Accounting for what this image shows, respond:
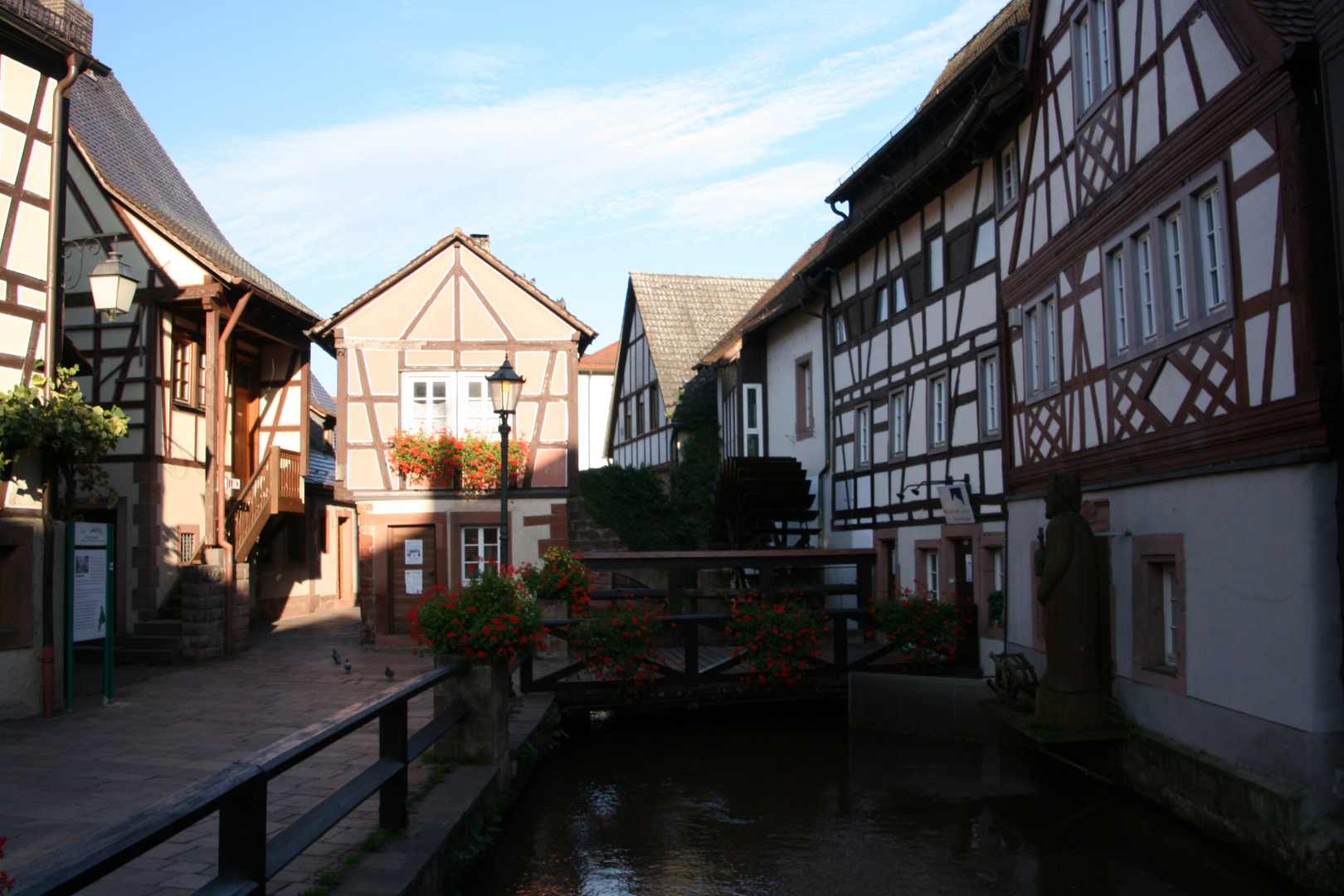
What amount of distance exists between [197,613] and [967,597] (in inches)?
409

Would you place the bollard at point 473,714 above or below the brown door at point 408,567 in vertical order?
below

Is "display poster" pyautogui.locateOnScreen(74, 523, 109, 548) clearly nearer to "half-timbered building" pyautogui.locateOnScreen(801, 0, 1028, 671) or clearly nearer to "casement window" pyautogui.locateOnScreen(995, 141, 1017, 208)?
"half-timbered building" pyautogui.locateOnScreen(801, 0, 1028, 671)

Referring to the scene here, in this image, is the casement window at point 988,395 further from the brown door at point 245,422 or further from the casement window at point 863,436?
the brown door at point 245,422

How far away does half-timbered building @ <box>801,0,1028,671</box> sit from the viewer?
41.4 feet

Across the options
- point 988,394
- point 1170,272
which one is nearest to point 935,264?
point 988,394

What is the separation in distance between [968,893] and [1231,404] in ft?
12.3

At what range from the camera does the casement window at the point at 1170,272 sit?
7789 millimetres

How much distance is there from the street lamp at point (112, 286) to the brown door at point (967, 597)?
32.1 feet

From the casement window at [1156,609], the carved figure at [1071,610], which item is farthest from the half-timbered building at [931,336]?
the casement window at [1156,609]

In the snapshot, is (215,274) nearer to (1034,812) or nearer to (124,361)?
(124,361)

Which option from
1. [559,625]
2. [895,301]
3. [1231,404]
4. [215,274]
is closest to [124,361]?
[215,274]

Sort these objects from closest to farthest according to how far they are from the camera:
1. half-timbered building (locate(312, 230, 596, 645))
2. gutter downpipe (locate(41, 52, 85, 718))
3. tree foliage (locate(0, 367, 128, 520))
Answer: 1. tree foliage (locate(0, 367, 128, 520))
2. gutter downpipe (locate(41, 52, 85, 718))
3. half-timbered building (locate(312, 230, 596, 645))

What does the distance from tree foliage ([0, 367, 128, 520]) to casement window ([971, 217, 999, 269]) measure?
9631 millimetres

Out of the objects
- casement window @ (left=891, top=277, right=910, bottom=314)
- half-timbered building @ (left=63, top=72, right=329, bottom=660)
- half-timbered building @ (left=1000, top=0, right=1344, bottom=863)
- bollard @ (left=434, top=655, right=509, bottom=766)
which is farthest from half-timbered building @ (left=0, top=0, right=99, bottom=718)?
casement window @ (left=891, top=277, right=910, bottom=314)
